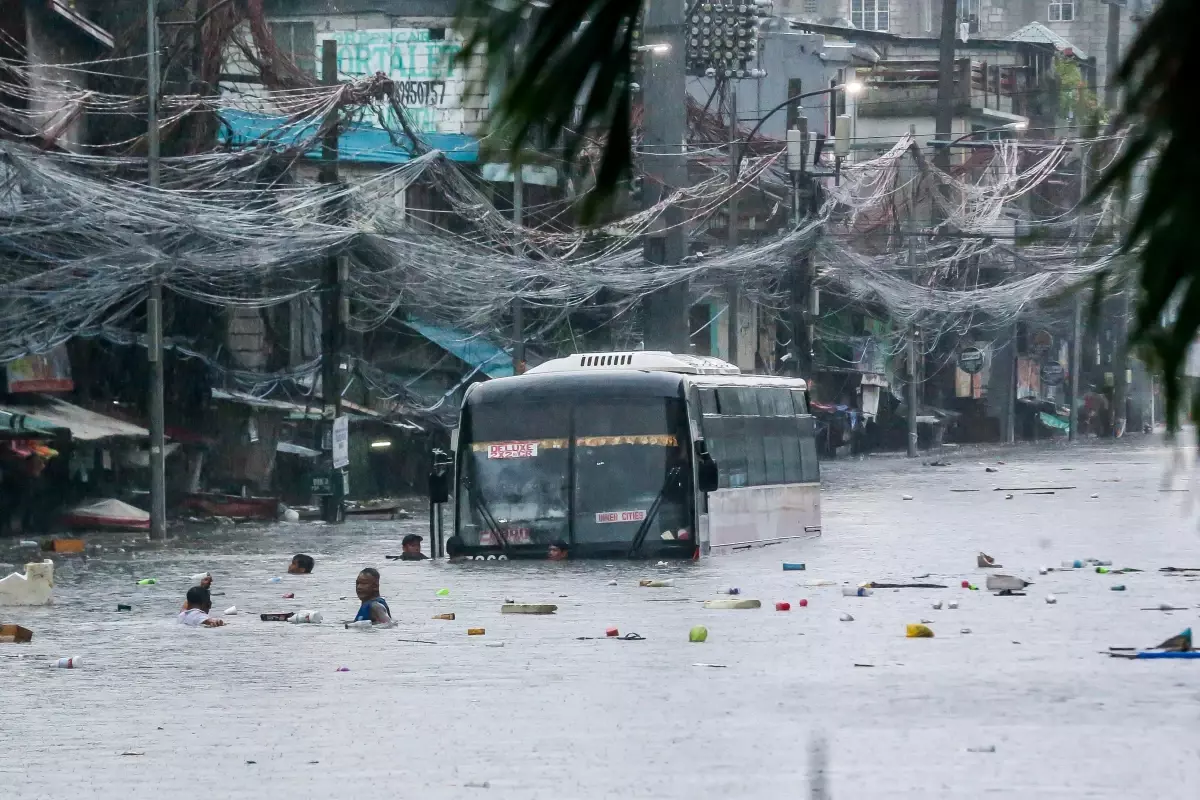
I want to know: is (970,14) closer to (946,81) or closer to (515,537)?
(946,81)

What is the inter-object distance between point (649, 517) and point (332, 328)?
35.4ft

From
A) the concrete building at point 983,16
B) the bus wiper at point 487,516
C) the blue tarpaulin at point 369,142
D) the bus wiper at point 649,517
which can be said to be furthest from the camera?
the concrete building at point 983,16

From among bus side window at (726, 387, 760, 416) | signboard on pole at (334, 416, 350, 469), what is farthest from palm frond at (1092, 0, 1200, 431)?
signboard on pole at (334, 416, 350, 469)

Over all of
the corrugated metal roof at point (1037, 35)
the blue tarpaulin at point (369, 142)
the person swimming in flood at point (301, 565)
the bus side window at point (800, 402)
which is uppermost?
the corrugated metal roof at point (1037, 35)

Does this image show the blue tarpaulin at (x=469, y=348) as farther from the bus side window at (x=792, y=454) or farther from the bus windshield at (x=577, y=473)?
the bus windshield at (x=577, y=473)

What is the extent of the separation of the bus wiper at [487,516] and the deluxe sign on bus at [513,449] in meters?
0.49

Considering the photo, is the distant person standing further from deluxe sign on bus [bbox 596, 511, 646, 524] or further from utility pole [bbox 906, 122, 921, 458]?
utility pole [bbox 906, 122, 921, 458]

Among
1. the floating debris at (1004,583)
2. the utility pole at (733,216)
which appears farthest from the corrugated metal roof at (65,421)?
the floating debris at (1004,583)

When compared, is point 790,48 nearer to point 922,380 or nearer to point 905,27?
point 922,380

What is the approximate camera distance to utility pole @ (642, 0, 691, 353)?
35531 millimetres

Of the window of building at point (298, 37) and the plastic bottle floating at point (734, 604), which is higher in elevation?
the window of building at point (298, 37)

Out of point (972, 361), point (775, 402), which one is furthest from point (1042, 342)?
point (775, 402)

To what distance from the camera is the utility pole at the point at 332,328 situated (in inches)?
1276

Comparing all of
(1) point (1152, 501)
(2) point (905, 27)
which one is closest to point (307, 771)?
(1) point (1152, 501)
